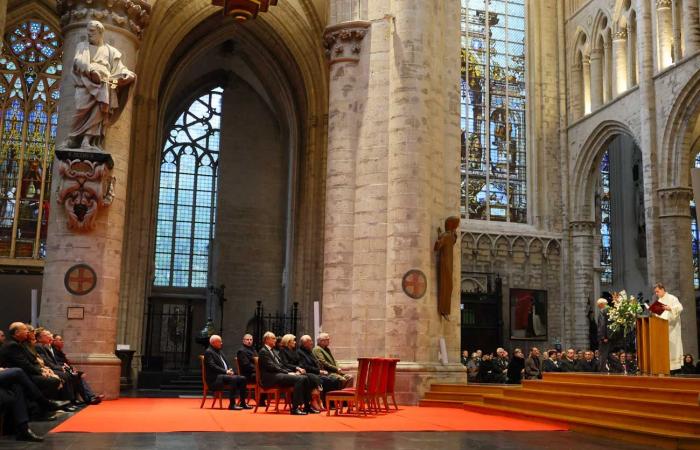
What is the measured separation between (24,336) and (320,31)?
14761mm

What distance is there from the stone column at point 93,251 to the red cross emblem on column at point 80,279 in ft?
0.20

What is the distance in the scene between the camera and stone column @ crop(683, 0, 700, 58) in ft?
72.4

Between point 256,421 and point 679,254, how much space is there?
16376 millimetres

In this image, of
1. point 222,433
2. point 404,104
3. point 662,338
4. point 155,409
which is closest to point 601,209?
point 404,104

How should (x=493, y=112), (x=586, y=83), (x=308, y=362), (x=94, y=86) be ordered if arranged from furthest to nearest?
1. (x=493, y=112)
2. (x=586, y=83)
3. (x=94, y=86)
4. (x=308, y=362)

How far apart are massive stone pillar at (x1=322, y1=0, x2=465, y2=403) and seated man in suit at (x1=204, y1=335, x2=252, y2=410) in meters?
2.92

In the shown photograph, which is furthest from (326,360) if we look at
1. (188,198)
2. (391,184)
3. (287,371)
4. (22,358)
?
(188,198)

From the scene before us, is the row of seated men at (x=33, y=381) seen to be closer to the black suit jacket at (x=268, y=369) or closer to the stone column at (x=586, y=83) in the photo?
the black suit jacket at (x=268, y=369)

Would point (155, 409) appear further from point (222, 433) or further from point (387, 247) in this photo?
point (387, 247)

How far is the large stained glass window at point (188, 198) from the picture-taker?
27.5 metres

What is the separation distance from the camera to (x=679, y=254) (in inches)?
872

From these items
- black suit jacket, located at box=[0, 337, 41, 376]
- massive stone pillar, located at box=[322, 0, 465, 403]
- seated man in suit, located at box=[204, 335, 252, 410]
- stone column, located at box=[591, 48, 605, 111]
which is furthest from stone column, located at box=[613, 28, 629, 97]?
black suit jacket, located at box=[0, 337, 41, 376]

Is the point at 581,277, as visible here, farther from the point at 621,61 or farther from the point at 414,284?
the point at 414,284

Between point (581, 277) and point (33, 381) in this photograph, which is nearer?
point (33, 381)
